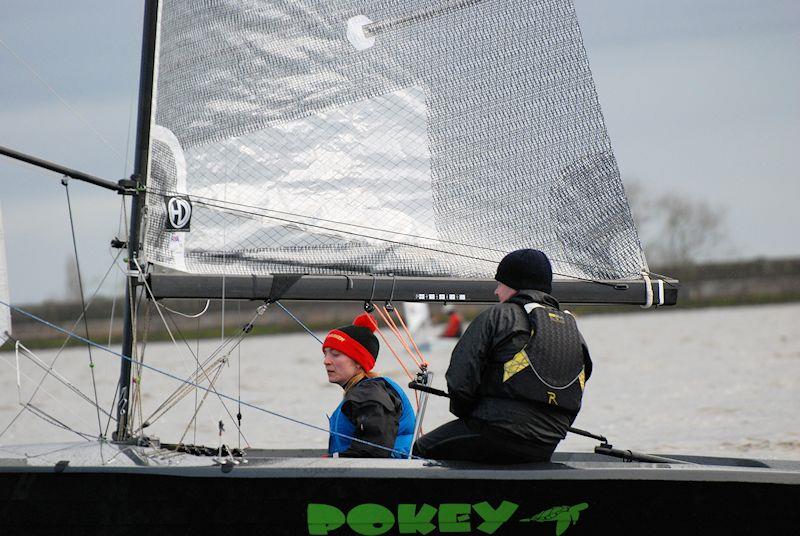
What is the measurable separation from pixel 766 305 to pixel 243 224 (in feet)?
127

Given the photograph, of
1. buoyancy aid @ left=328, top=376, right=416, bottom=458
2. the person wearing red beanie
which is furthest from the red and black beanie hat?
buoyancy aid @ left=328, top=376, right=416, bottom=458

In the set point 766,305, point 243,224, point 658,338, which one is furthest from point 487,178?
point 766,305

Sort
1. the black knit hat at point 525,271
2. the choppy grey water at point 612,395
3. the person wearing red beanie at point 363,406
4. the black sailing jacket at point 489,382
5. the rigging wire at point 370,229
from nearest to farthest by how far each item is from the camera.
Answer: the black sailing jacket at point 489,382 < the black knit hat at point 525,271 < the person wearing red beanie at point 363,406 < the rigging wire at point 370,229 < the choppy grey water at point 612,395

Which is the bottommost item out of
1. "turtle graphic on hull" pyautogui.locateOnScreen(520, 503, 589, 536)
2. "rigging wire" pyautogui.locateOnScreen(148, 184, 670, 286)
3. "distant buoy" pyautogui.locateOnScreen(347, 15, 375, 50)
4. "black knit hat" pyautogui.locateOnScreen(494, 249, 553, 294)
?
"turtle graphic on hull" pyautogui.locateOnScreen(520, 503, 589, 536)

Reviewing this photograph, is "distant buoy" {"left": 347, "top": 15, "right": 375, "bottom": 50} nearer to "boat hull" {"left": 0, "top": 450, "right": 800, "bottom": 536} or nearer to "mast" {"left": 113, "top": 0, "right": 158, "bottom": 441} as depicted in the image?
"mast" {"left": 113, "top": 0, "right": 158, "bottom": 441}

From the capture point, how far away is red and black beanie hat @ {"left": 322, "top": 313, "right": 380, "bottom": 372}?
4.41 metres

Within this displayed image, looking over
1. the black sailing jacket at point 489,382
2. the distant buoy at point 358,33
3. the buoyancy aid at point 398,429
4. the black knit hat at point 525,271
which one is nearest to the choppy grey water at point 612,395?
A: the buoyancy aid at point 398,429

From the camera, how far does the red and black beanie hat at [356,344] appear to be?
14.5ft

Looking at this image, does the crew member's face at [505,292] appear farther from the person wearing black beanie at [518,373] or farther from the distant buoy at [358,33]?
the distant buoy at [358,33]

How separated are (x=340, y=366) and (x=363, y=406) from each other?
256mm

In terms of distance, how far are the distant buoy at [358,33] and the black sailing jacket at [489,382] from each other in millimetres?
1548

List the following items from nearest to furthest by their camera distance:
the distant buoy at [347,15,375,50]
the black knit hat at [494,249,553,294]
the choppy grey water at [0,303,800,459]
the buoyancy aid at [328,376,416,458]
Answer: the black knit hat at [494,249,553,294], the buoyancy aid at [328,376,416,458], the distant buoy at [347,15,375,50], the choppy grey water at [0,303,800,459]

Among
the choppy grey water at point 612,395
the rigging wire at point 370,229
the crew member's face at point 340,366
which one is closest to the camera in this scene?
the crew member's face at point 340,366

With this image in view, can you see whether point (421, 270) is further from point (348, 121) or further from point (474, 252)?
point (348, 121)
